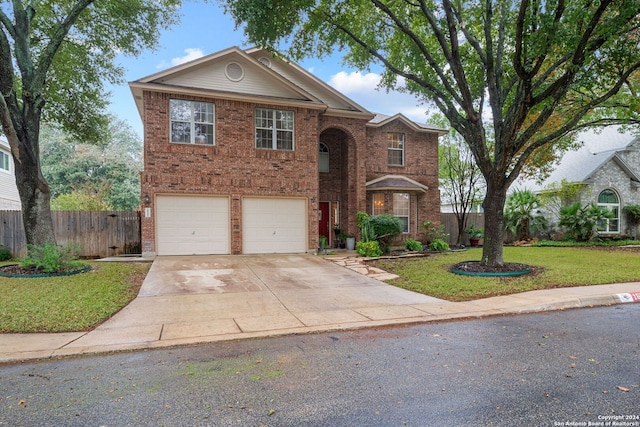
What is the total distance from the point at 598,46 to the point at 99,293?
1195 centimetres

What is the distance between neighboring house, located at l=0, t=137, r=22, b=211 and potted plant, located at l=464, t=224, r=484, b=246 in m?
23.4

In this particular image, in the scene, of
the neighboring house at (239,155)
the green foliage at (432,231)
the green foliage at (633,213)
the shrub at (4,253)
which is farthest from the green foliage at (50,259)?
the green foliage at (633,213)

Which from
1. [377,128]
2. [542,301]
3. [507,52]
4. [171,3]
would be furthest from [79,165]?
[542,301]

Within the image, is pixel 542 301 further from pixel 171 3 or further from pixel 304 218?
pixel 171 3

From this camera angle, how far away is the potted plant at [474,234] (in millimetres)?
17688

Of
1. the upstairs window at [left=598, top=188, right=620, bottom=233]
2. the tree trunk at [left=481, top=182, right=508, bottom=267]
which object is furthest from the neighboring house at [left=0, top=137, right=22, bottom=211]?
the upstairs window at [left=598, top=188, right=620, bottom=233]

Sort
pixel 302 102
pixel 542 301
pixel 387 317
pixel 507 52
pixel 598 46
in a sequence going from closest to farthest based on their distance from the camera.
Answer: pixel 387 317
pixel 542 301
pixel 598 46
pixel 507 52
pixel 302 102

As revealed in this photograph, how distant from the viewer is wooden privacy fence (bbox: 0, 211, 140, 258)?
498 inches

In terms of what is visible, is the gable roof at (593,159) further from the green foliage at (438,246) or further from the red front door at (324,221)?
the red front door at (324,221)

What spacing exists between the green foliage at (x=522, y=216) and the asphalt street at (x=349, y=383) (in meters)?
14.9

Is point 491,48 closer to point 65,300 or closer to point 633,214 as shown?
point 65,300

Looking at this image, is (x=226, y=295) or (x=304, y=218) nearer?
(x=226, y=295)

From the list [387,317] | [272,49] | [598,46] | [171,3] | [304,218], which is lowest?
[387,317]

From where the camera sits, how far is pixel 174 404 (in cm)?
310
